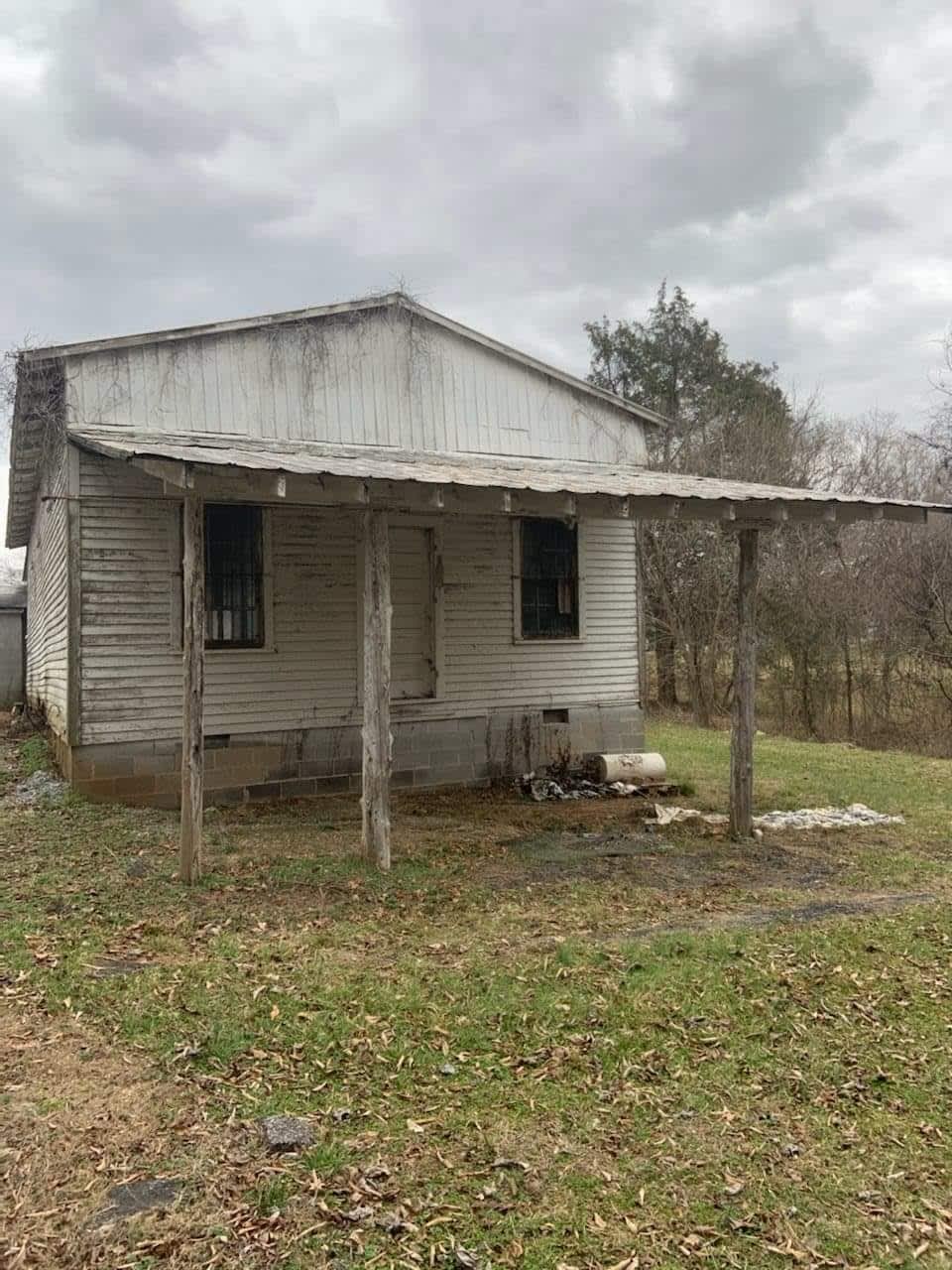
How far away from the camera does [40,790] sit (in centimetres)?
921

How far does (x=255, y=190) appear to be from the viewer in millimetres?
13273

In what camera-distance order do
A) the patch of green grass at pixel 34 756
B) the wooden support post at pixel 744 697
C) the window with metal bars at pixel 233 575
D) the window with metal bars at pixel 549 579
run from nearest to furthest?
the wooden support post at pixel 744 697, the window with metal bars at pixel 233 575, the patch of green grass at pixel 34 756, the window with metal bars at pixel 549 579

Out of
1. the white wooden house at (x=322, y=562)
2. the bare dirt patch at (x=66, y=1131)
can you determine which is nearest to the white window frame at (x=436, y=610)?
the white wooden house at (x=322, y=562)

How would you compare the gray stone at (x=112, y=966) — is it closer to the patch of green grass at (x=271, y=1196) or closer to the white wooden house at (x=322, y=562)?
the patch of green grass at (x=271, y=1196)

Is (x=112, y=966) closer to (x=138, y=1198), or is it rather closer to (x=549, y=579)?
(x=138, y=1198)

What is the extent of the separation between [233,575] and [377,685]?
3.34 m

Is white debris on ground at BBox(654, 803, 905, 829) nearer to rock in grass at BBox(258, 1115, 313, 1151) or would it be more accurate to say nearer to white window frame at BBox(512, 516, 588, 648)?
white window frame at BBox(512, 516, 588, 648)

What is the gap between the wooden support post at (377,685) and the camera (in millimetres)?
6590

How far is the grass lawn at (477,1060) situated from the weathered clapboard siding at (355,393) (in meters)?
4.30

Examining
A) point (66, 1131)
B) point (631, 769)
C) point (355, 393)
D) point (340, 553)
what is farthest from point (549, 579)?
point (66, 1131)

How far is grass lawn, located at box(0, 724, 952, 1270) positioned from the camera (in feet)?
8.82

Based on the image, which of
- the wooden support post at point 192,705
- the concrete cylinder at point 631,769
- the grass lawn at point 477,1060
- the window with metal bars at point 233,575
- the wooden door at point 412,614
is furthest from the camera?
the concrete cylinder at point 631,769

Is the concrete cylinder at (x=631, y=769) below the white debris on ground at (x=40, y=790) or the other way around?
below

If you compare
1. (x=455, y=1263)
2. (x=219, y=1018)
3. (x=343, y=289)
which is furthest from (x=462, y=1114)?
(x=343, y=289)
